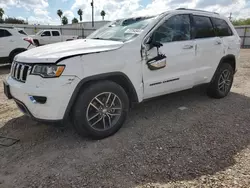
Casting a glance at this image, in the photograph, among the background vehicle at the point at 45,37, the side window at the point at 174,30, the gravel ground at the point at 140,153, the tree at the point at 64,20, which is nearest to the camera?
the gravel ground at the point at 140,153

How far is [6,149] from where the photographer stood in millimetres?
2879

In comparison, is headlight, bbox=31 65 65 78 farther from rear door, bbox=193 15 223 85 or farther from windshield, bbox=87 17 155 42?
rear door, bbox=193 15 223 85

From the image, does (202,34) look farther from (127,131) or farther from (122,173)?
(122,173)

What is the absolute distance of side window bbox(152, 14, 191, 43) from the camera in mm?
3417

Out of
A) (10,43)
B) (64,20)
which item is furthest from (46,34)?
(64,20)

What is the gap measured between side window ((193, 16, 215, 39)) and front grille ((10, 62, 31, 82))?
2.92 meters

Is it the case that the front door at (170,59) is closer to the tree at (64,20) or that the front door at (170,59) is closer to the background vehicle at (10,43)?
the background vehicle at (10,43)

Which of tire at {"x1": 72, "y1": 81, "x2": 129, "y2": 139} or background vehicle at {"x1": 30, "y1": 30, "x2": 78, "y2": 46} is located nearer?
tire at {"x1": 72, "y1": 81, "x2": 129, "y2": 139}

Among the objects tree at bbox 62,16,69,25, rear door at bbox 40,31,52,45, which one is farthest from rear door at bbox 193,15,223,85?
tree at bbox 62,16,69,25

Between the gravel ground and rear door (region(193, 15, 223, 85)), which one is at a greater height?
rear door (region(193, 15, 223, 85))

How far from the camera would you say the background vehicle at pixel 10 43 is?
8.74m

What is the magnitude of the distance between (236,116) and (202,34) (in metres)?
1.63

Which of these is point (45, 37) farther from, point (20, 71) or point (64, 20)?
point (64, 20)

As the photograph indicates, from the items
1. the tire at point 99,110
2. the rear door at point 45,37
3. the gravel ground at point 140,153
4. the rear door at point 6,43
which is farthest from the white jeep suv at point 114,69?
the rear door at point 45,37
